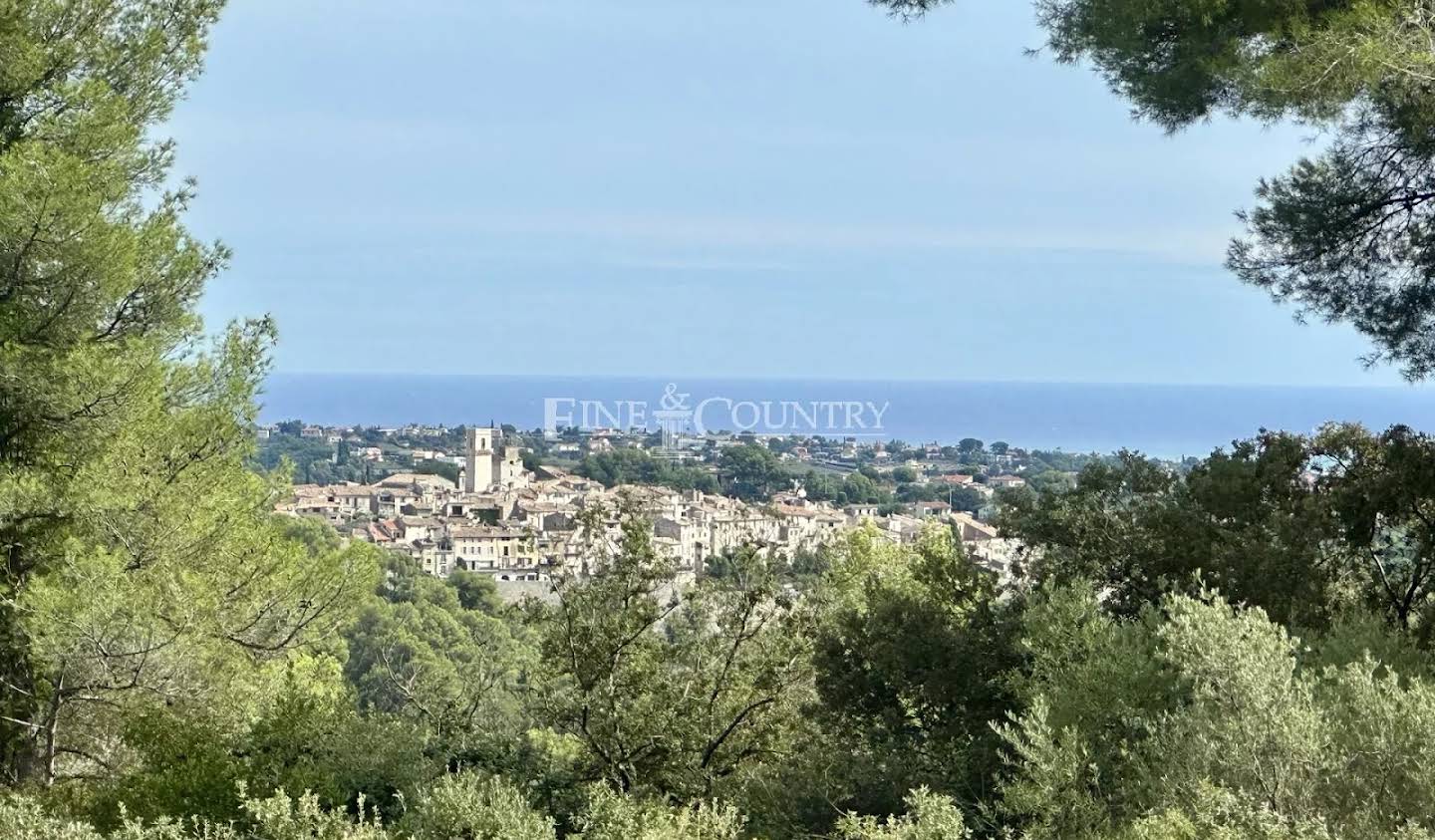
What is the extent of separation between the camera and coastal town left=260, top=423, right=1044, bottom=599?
6105 mm

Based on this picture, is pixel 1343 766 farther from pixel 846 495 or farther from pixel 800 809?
pixel 846 495

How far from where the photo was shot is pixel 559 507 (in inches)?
785

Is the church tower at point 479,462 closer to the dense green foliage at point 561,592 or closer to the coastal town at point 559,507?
the coastal town at point 559,507

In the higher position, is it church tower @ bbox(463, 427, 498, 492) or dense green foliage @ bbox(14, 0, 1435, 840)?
dense green foliage @ bbox(14, 0, 1435, 840)

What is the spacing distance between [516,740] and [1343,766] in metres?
3.74

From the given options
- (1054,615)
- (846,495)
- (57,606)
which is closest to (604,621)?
(1054,615)

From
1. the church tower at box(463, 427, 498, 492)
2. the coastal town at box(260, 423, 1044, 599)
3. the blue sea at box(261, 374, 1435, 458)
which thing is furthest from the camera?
the blue sea at box(261, 374, 1435, 458)

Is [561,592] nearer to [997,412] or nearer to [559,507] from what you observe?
[559,507]

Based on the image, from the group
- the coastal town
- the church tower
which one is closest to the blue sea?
the coastal town

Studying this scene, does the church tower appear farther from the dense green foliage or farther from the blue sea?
the dense green foliage

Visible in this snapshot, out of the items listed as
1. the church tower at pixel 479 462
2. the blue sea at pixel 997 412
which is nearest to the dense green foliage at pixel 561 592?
the blue sea at pixel 997 412

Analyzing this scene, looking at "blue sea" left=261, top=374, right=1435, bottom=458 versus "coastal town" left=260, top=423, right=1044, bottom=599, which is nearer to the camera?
"coastal town" left=260, top=423, right=1044, bottom=599

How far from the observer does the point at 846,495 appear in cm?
3012

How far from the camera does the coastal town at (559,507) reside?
240 inches
